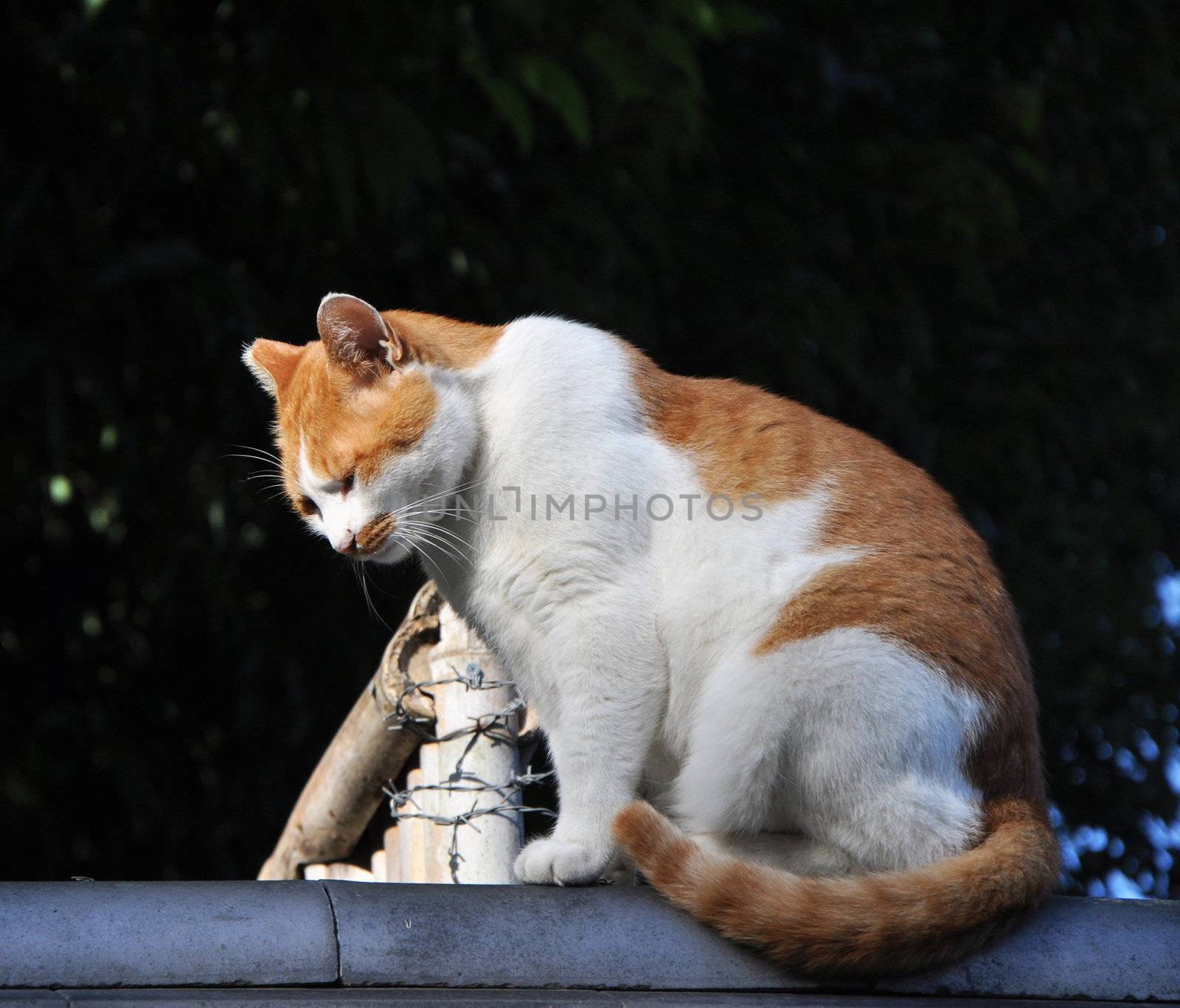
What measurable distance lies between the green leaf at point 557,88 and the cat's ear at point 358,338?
1.35 m

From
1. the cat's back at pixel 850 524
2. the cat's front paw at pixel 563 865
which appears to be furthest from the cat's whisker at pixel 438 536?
the cat's front paw at pixel 563 865

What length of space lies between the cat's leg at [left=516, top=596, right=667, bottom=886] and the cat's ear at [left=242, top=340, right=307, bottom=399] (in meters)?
0.71

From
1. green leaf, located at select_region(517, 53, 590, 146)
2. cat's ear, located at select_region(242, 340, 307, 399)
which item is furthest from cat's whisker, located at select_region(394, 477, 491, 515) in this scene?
green leaf, located at select_region(517, 53, 590, 146)

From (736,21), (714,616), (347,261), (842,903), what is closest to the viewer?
(842,903)

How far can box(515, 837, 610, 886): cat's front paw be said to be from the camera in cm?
168

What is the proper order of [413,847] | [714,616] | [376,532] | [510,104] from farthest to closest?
1. [510,104]
2. [413,847]
3. [376,532]
4. [714,616]

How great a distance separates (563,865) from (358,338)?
0.85 metres

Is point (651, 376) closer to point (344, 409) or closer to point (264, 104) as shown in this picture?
point (344, 409)

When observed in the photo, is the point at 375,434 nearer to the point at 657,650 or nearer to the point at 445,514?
the point at 445,514

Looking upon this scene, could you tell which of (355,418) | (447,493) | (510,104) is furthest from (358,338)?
(510,104)

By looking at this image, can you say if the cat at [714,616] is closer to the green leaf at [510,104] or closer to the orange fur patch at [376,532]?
the orange fur patch at [376,532]

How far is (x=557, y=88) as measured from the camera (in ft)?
10.4

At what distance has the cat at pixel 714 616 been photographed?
1.59m

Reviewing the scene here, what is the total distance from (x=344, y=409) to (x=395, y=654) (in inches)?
16.7
